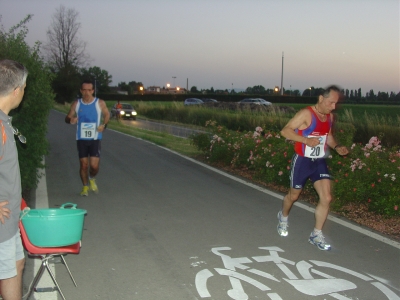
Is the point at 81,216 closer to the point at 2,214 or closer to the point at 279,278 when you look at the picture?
the point at 2,214

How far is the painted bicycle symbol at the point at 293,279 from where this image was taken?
493 centimetres

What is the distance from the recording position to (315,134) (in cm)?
652

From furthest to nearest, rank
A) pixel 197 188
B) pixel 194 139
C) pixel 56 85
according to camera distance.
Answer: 1. pixel 56 85
2. pixel 194 139
3. pixel 197 188

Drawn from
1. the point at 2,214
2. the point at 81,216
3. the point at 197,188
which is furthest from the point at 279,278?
the point at 197,188

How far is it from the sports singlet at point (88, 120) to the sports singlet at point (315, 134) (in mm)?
4052

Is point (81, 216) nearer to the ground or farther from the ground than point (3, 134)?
nearer to the ground

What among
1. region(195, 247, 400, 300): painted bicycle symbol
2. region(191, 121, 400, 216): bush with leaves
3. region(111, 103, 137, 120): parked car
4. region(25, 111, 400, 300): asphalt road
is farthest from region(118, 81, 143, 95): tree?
region(195, 247, 400, 300): painted bicycle symbol

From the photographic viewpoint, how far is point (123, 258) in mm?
5879

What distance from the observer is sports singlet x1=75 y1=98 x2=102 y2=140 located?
30.1ft

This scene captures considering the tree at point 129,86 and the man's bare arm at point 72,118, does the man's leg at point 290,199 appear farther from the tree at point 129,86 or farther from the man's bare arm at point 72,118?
the tree at point 129,86

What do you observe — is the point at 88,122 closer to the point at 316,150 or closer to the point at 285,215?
the point at 285,215

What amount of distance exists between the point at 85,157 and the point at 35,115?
46.3 inches

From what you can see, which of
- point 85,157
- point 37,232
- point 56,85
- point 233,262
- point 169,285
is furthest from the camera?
point 56,85

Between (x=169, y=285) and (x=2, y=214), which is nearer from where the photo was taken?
(x=2, y=214)
